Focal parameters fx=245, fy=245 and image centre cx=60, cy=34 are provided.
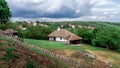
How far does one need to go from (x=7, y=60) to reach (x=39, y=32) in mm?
53713

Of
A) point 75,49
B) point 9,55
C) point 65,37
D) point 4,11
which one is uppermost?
point 4,11

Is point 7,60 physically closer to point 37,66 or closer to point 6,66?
point 6,66

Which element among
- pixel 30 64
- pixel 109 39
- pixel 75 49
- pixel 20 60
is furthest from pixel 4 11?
pixel 30 64

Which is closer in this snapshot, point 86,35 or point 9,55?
point 9,55

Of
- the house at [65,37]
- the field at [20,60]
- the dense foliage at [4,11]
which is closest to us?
the field at [20,60]

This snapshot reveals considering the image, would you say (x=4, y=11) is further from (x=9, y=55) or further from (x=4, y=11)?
(x=9, y=55)

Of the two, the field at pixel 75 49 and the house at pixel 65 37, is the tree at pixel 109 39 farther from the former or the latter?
the field at pixel 75 49

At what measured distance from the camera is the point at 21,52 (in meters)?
27.3

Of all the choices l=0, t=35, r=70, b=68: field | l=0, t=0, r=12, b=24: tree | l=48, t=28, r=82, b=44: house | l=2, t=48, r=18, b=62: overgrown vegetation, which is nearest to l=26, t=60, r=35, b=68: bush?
l=0, t=35, r=70, b=68: field

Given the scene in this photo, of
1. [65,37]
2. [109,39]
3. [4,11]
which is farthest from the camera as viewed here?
[65,37]

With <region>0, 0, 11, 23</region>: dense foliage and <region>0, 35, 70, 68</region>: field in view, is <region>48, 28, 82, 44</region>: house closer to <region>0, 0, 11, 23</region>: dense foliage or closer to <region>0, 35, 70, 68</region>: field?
<region>0, 0, 11, 23</region>: dense foliage

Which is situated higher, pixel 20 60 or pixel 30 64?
pixel 20 60

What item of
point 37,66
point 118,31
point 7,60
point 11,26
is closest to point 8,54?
point 7,60

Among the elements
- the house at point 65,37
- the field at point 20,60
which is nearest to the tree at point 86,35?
the house at point 65,37
